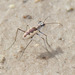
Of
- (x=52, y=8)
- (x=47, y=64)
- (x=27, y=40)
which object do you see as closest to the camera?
(x=47, y=64)

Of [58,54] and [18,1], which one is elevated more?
[18,1]

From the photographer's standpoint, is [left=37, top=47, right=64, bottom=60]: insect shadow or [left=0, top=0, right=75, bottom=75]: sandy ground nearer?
[left=0, top=0, right=75, bottom=75]: sandy ground

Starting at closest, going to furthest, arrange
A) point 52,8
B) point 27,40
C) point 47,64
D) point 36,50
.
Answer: point 47,64, point 36,50, point 27,40, point 52,8

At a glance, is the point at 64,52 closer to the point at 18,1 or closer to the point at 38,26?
the point at 38,26

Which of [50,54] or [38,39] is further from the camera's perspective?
[38,39]

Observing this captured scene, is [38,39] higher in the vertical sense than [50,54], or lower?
higher

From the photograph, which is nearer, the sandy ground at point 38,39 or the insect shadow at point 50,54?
the sandy ground at point 38,39

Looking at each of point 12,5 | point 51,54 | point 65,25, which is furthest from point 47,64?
point 12,5

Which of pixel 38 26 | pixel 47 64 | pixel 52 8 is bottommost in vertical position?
pixel 47 64
